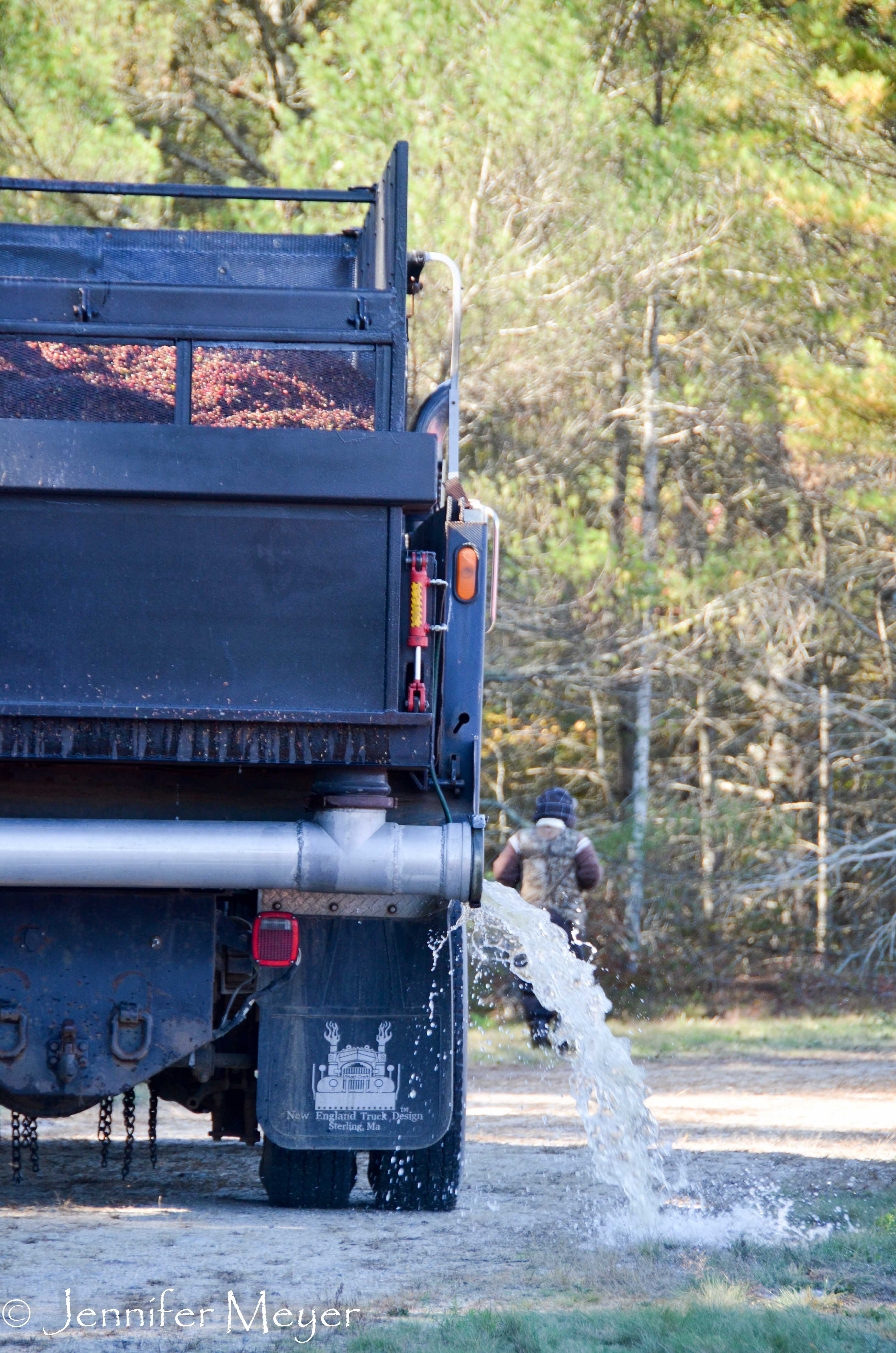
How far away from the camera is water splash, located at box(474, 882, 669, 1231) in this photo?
5266mm

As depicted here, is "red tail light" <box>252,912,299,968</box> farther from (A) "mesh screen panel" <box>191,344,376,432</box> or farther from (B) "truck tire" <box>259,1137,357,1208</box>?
(A) "mesh screen panel" <box>191,344,376,432</box>

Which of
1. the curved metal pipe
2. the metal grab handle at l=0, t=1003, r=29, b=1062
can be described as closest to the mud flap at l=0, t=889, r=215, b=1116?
the metal grab handle at l=0, t=1003, r=29, b=1062

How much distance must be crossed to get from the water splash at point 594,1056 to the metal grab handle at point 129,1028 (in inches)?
44.3

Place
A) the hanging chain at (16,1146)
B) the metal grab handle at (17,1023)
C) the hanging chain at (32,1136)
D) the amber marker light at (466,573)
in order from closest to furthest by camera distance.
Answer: the metal grab handle at (17,1023), the amber marker light at (466,573), the hanging chain at (16,1146), the hanging chain at (32,1136)

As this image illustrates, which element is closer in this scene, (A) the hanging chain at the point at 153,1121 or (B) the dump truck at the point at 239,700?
(B) the dump truck at the point at 239,700

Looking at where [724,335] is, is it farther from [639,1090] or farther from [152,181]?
[639,1090]

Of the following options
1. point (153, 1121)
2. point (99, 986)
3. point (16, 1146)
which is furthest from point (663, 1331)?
point (16, 1146)

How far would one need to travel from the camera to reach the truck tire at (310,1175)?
516 centimetres

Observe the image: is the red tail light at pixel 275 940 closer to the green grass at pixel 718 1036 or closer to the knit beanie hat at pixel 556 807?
the green grass at pixel 718 1036

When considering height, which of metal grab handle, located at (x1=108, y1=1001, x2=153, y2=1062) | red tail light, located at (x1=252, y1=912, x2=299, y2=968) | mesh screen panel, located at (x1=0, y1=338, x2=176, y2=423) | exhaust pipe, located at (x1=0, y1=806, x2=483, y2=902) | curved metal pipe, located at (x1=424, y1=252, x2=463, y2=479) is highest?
curved metal pipe, located at (x1=424, y1=252, x2=463, y2=479)

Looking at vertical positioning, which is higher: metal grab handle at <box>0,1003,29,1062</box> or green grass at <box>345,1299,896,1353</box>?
metal grab handle at <box>0,1003,29,1062</box>

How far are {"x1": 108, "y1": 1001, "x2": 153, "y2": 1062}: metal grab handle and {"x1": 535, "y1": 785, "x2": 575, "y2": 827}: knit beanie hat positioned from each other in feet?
18.5

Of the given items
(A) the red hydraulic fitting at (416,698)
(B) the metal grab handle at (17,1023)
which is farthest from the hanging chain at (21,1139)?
(A) the red hydraulic fitting at (416,698)

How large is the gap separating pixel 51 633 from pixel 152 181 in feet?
29.5
